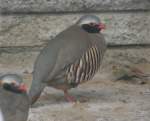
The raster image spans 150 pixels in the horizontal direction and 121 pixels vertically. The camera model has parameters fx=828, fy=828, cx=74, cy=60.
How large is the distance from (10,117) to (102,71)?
103 inches

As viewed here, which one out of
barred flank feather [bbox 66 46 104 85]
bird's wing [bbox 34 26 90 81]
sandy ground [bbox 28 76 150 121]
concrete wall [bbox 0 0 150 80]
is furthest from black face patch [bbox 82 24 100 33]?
concrete wall [bbox 0 0 150 80]

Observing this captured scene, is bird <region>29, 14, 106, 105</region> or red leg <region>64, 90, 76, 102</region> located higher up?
bird <region>29, 14, 106, 105</region>

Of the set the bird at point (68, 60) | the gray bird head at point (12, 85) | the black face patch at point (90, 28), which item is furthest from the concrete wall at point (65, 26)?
the gray bird head at point (12, 85)

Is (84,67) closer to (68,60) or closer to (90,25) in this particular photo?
(68,60)

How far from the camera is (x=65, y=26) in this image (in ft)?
28.8

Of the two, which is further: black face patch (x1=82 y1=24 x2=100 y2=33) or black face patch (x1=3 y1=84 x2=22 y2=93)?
black face patch (x1=82 y1=24 x2=100 y2=33)

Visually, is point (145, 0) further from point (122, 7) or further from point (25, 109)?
point (25, 109)

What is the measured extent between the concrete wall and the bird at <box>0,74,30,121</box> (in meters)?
2.11

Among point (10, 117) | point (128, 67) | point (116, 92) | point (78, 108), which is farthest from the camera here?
point (128, 67)

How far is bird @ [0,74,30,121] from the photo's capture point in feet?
20.0

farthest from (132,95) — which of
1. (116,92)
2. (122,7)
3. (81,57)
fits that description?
(122,7)

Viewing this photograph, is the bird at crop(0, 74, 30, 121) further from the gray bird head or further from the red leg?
the red leg

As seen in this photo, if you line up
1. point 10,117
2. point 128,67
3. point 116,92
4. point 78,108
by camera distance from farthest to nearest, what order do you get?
1. point 128,67
2. point 116,92
3. point 78,108
4. point 10,117

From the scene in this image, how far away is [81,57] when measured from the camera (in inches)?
287
